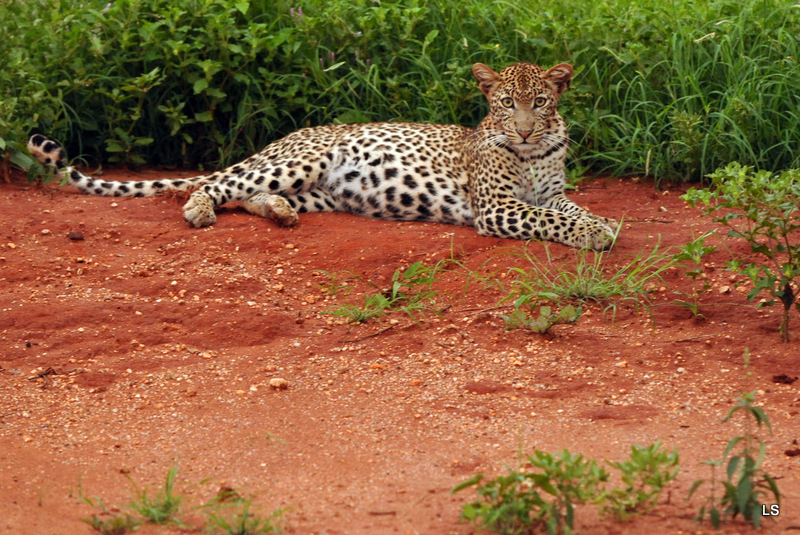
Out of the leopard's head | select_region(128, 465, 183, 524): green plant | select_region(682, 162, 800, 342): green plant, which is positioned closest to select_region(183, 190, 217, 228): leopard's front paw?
the leopard's head

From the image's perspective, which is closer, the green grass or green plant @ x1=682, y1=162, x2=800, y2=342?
green plant @ x1=682, y1=162, x2=800, y2=342

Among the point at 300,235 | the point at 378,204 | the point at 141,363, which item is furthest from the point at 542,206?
the point at 141,363

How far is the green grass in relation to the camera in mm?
7953

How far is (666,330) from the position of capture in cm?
551

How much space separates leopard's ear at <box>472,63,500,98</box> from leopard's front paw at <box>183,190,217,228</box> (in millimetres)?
2103

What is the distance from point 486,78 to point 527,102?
1.39 ft

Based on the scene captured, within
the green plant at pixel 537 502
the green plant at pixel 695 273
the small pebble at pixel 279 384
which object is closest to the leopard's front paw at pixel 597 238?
the green plant at pixel 695 273

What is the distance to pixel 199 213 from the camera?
23.3 ft

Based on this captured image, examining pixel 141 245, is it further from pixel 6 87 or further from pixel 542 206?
pixel 542 206

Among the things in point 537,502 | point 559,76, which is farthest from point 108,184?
point 537,502

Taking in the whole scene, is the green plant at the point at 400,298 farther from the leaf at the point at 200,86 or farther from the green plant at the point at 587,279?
the leaf at the point at 200,86

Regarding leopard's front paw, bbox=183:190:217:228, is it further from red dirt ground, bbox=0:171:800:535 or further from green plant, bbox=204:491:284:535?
green plant, bbox=204:491:284:535

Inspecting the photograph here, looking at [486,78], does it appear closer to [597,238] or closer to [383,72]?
[383,72]

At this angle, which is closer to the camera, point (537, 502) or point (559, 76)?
point (537, 502)
